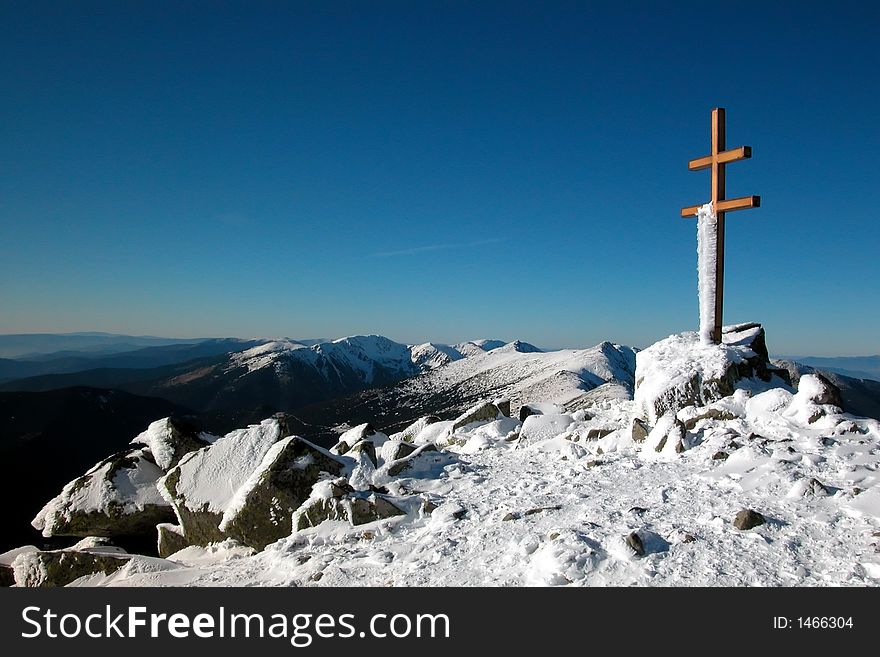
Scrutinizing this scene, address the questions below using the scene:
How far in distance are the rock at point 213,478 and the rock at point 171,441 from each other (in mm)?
2144

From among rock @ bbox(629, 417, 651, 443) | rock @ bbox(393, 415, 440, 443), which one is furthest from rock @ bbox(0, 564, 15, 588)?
rock @ bbox(629, 417, 651, 443)

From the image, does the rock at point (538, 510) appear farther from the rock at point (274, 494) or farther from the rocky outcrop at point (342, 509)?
the rock at point (274, 494)

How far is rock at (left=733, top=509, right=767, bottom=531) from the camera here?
7.81 meters

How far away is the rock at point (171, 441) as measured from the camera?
1495 centimetres

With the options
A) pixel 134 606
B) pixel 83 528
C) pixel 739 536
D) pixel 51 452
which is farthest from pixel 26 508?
pixel 739 536

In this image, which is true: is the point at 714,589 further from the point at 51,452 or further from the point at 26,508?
the point at 51,452

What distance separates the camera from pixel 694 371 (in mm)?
15359

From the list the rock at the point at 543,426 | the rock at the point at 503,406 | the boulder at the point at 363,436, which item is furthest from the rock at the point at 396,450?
the rock at the point at 503,406

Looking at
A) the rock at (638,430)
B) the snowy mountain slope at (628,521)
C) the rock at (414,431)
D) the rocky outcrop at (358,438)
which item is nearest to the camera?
the snowy mountain slope at (628,521)

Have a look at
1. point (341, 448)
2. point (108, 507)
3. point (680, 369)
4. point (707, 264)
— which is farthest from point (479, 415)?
point (108, 507)

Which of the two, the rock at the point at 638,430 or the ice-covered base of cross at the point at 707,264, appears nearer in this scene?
the rock at the point at 638,430

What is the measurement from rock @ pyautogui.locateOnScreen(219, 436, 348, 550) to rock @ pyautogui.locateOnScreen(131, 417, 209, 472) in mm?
4745

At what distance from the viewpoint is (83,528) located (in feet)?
43.6

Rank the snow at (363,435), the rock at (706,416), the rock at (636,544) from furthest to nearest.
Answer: the snow at (363,435) → the rock at (706,416) → the rock at (636,544)
